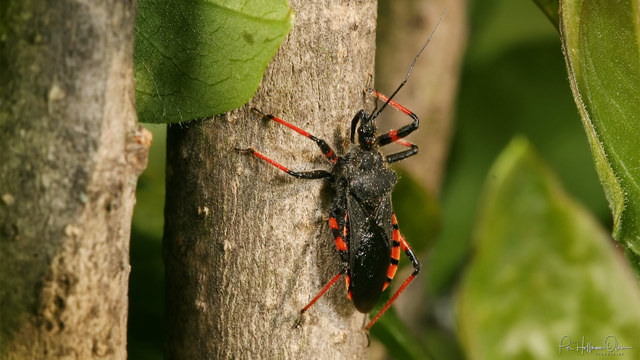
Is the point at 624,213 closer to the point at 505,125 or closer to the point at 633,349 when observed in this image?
the point at 633,349

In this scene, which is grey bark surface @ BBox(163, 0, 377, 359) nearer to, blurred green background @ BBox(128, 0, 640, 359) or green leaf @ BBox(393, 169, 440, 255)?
green leaf @ BBox(393, 169, 440, 255)

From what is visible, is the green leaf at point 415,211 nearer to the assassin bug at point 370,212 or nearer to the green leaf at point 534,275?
the assassin bug at point 370,212

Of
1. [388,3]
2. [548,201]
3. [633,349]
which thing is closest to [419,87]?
[388,3]

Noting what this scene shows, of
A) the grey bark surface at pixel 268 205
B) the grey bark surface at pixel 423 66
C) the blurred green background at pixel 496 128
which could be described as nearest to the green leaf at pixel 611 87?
the grey bark surface at pixel 268 205

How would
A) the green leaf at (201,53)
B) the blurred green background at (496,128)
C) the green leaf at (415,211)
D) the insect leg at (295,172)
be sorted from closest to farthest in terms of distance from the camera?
1. the green leaf at (201,53)
2. the insect leg at (295,172)
3. the green leaf at (415,211)
4. the blurred green background at (496,128)

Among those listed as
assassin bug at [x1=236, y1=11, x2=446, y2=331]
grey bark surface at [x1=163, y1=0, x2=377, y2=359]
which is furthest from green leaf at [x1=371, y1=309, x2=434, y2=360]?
grey bark surface at [x1=163, y1=0, x2=377, y2=359]

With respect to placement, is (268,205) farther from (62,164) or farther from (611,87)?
Result: (611,87)
